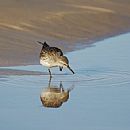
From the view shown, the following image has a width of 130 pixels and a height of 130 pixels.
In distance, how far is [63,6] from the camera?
17.5 meters

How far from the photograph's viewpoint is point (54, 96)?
1033 cm

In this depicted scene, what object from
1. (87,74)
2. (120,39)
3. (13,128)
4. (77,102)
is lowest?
(13,128)

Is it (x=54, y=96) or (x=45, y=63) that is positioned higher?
(x=45, y=63)

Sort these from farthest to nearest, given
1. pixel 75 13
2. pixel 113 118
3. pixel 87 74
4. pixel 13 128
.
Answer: pixel 75 13, pixel 87 74, pixel 113 118, pixel 13 128

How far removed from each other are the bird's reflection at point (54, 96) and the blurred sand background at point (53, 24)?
5.93 ft

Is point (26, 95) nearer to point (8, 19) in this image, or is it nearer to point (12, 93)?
point (12, 93)

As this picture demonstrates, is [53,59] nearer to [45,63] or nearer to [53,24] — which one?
[45,63]

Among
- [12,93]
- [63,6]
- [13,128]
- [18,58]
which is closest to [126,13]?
[63,6]

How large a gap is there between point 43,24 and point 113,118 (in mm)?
6704

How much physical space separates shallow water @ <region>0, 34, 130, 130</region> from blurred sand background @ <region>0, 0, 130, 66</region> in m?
0.91

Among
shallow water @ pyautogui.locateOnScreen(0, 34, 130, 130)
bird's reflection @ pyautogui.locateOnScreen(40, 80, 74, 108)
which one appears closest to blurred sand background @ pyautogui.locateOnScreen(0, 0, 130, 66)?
shallow water @ pyautogui.locateOnScreen(0, 34, 130, 130)

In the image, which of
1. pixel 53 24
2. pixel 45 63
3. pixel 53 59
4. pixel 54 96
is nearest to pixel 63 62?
pixel 53 59

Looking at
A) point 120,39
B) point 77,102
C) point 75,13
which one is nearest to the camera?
point 77,102

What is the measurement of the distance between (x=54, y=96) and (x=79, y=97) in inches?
13.6
